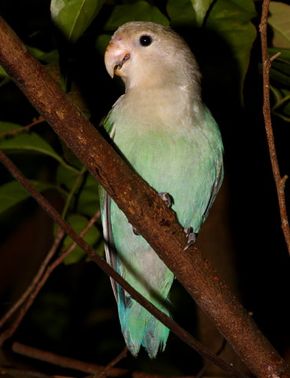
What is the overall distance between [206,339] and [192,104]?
1.15 meters

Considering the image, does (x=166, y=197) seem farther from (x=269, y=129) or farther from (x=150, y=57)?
(x=269, y=129)

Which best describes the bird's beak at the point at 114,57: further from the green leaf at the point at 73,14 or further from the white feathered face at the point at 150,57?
the green leaf at the point at 73,14

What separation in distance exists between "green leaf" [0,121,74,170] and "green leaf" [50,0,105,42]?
855mm

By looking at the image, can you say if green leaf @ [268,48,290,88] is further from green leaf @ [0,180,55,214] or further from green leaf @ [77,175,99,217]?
green leaf @ [0,180,55,214]

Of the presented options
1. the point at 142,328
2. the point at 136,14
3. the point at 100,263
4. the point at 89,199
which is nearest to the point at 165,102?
the point at 136,14

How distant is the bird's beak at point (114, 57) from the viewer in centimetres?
254

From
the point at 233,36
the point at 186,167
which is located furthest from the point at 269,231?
the point at 233,36

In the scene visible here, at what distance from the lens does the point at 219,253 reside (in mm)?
3225

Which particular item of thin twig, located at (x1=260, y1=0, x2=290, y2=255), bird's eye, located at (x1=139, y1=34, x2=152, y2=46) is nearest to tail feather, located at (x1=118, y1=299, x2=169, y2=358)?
bird's eye, located at (x1=139, y1=34, x2=152, y2=46)

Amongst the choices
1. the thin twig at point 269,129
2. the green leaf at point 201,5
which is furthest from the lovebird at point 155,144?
the thin twig at point 269,129

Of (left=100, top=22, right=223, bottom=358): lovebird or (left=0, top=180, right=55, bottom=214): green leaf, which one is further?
(left=0, top=180, right=55, bottom=214): green leaf

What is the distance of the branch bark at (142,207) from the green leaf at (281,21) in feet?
3.44

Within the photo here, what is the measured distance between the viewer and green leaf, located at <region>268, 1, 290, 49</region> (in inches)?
103

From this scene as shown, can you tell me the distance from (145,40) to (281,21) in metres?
0.50
